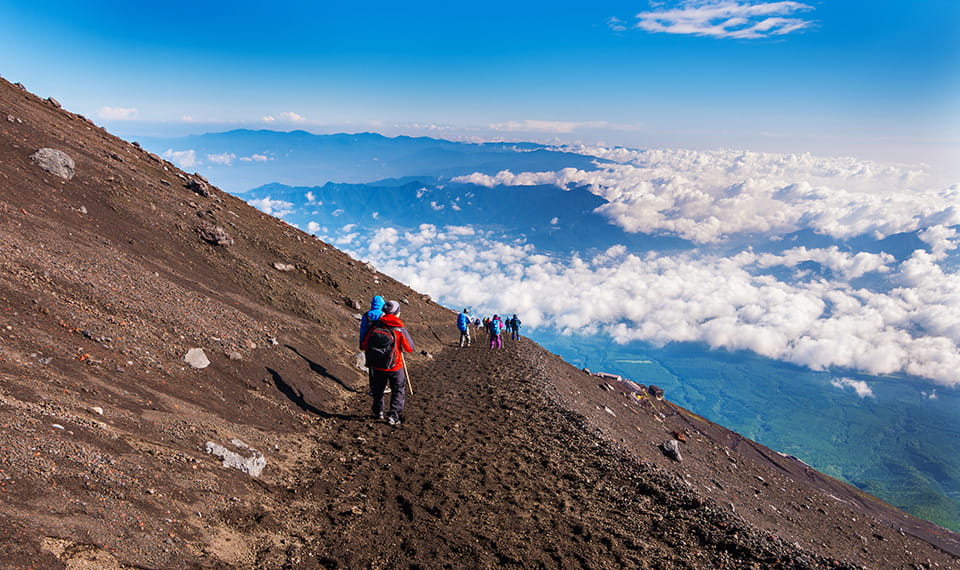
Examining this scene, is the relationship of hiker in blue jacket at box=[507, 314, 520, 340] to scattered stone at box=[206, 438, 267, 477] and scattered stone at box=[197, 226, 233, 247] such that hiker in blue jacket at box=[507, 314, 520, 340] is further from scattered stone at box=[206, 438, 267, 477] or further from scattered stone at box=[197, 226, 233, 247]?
scattered stone at box=[206, 438, 267, 477]

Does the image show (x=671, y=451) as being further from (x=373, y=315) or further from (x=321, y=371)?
(x=321, y=371)

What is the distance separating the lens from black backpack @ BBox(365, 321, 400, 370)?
36.6 ft

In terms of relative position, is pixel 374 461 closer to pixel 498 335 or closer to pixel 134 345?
pixel 134 345

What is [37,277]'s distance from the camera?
35.8 ft

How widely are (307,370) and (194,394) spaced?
5001 mm

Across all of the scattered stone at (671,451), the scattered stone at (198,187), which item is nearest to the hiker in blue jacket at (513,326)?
the scattered stone at (671,451)

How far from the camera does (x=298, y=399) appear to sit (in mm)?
13000

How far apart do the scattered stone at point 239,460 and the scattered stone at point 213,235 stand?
1690 centimetres

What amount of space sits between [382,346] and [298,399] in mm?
4028

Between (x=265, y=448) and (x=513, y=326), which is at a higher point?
(x=265, y=448)

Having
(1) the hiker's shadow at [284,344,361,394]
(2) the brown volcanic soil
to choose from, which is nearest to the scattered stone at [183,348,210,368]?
(2) the brown volcanic soil

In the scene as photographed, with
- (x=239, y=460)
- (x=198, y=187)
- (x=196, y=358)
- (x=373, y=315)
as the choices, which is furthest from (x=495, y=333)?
(x=198, y=187)

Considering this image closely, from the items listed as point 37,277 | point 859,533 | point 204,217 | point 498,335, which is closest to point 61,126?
point 204,217

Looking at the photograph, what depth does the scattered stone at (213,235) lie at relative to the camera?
21.8m
